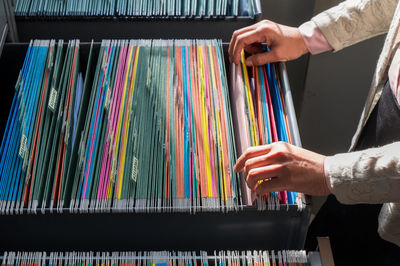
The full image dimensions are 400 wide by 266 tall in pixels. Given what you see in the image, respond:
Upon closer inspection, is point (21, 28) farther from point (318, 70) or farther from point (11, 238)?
point (318, 70)

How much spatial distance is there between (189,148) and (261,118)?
0.22m

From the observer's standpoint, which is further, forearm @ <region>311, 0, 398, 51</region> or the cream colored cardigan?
forearm @ <region>311, 0, 398, 51</region>

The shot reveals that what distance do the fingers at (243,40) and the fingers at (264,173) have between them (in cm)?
44

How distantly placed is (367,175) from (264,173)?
231 millimetres

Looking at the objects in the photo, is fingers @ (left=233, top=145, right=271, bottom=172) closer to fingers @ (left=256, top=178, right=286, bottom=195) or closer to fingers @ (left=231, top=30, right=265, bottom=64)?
fingers @ (left=256, top=178, right=286, bottom=195)

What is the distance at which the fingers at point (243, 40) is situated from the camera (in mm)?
1417

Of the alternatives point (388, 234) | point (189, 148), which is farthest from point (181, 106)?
point (388, 234)

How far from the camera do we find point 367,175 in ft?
3.50

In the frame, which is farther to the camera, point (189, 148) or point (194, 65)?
point (194, 65)

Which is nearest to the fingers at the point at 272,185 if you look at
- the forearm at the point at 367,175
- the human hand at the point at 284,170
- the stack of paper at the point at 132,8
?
the human hand at the point at 284,170

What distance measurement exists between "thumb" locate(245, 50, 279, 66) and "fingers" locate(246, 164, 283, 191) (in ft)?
1.38

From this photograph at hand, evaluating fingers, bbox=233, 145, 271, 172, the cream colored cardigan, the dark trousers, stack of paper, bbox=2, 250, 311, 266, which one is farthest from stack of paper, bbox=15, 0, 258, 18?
stack of paper, bbox=2, 250, 311, 266

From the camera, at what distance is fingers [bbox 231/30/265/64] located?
1.42 m

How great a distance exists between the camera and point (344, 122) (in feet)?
8.71
